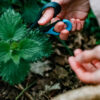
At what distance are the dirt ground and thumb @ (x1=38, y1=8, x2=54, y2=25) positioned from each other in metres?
0.56

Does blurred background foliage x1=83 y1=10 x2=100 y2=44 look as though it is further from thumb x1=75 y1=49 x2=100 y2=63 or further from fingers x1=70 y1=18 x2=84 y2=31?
thumb x1=75 y1=49 x2=100 y2=63

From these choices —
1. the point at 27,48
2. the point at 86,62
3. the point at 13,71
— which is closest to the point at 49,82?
the point at 13,71

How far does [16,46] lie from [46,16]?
0.90ft

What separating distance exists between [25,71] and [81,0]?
0.76 meters

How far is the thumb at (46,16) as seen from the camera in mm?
1429

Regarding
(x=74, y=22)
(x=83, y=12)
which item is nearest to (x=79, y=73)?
(x=74, y=22)

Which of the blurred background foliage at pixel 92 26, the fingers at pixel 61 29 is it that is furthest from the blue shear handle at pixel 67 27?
the blurred background foliage at pixel 92 26

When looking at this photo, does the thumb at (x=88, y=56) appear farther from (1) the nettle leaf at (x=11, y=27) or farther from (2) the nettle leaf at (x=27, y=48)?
(1) the nettle leaf at (x=11, y=27)

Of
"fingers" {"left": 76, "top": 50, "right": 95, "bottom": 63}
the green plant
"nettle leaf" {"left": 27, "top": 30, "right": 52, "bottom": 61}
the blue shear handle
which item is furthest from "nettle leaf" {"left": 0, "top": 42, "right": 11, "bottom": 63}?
"fingers" {"left": 76, "top": 50, "right": 95, "bottom": 63}

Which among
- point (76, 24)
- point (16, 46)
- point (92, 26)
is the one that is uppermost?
point (16, 46)

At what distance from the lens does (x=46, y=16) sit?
1451 mm

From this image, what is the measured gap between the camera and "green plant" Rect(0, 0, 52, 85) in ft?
4.38

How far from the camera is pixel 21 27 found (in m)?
1.43

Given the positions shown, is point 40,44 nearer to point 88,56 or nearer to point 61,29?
point 61,29
